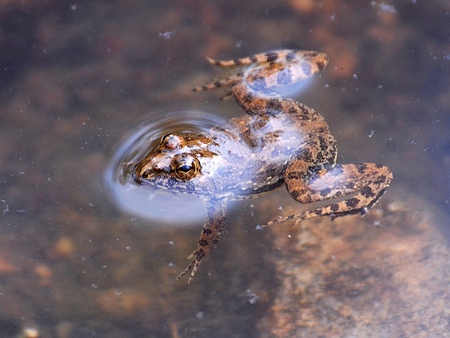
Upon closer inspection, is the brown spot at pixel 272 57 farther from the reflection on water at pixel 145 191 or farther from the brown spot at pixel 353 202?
the brown spot at pixel 353 202

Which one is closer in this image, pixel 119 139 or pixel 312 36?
pixel 119 139

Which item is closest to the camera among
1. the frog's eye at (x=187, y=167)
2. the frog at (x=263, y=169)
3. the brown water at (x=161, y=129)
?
the frog's eye at (x=187, y=167)

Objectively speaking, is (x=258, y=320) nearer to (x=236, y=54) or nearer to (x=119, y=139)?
(x=119, y=139)

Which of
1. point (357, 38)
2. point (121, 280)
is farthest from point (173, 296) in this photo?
point (357, 38)

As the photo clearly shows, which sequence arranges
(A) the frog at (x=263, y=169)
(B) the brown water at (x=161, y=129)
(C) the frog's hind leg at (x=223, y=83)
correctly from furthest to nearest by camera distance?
(C) the frog's hind leg at (x=223, y=83) < (B) the brown water at (x=161, y=129) < (A) the frog at (x=263, y=169)

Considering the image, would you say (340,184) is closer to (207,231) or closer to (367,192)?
(367,192)

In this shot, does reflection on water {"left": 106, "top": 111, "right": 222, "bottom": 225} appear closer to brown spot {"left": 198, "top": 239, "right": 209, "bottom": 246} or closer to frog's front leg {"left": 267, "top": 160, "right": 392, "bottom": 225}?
brown spot {"left": 198, "top": 239, "right": 209, "bottom": 246}

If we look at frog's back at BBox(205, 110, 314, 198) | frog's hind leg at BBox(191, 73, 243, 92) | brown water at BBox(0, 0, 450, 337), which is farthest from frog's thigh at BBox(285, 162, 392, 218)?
frog's hind leg at BBox(191, 73, 243, 92)

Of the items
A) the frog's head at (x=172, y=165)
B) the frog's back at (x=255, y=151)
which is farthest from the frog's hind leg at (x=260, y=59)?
the frog's head at (x=172, y=165)
